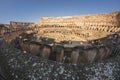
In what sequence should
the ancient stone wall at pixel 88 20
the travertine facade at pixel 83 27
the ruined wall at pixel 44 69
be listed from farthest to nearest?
the travertine facade at pixel 83 27 → the ancient stone wall at pixel 88 20 → the ruined wall at pixel 44 69

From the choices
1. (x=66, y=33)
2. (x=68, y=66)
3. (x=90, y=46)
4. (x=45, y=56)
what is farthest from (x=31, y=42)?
(x=66, y=33)

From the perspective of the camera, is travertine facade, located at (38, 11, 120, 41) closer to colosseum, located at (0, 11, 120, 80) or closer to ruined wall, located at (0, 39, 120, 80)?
colosseum, located at (0, 11, 120, 80)

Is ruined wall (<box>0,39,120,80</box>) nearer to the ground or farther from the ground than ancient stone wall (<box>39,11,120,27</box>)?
nearer to the ground

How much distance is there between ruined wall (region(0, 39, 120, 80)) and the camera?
18.4 ft

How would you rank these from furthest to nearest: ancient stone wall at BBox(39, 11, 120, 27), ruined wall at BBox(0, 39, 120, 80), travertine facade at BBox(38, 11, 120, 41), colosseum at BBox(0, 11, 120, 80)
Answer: travertine facade at BBox(38, 11, 120, 41), ancient stone wall at BBox(39, 11, 120, 27), colosseum at BBox(0, 11, 120, 80), ruined wall at BBox(0, 39, 120, 80)

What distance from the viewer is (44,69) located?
5.90 m

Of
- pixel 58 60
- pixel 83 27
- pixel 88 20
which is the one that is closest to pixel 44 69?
pixel 58 60

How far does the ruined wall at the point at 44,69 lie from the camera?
5.61 metres

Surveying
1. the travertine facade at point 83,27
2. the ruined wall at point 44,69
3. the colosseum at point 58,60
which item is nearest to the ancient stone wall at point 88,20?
the travertine facade at point 83,27

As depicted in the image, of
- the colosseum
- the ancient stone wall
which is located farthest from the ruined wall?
the ancient stone wall

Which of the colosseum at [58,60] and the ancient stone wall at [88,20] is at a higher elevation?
the ancient stone wall at [88,20]

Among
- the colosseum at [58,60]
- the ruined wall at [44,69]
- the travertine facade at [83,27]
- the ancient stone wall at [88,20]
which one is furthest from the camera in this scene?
the travertine facade at [83,27]

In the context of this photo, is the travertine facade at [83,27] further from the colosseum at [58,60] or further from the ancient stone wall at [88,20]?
the colosseum at [58,60]

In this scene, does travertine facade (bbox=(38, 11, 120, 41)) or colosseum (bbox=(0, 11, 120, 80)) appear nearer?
colosseum (bbox=(0, 11, 120, 80))
